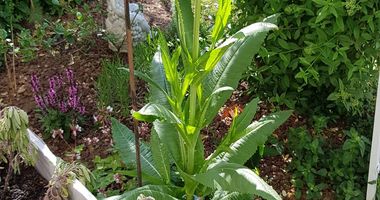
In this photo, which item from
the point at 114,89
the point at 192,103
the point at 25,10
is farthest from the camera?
the point at 25,10

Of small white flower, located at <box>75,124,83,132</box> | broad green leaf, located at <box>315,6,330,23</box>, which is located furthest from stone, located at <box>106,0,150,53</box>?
broad green leaf, located at <box>315,6,330,23</box>

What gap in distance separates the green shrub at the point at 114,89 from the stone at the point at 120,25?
1.05 feet

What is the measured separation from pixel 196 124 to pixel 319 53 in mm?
808

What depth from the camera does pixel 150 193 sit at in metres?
2.69

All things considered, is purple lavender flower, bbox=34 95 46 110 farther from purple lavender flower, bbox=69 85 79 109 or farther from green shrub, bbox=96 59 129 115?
green shrub, bbox=96 59 129 115

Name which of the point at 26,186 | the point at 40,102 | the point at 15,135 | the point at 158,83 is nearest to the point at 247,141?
the point at 158,83

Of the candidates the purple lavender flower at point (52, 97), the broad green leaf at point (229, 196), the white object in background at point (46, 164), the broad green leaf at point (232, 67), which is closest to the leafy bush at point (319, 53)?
the broad green leaf at point (232, 67)

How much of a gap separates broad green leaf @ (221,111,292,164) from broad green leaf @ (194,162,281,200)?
0.56 ft

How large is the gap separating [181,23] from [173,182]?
77 cm

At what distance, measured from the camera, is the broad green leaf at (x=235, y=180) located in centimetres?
247

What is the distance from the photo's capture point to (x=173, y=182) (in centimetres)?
300

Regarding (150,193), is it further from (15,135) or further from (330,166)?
(330,166)

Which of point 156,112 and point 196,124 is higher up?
point 156,112

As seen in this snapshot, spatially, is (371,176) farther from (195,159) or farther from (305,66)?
(195,159)
